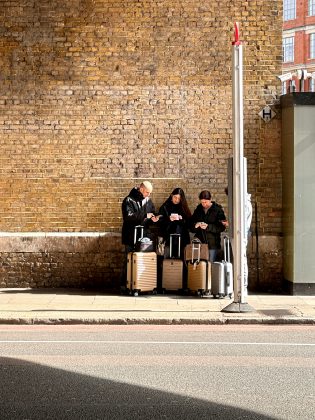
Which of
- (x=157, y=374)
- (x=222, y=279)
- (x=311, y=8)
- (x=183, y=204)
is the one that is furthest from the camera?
(x=311, y=8)

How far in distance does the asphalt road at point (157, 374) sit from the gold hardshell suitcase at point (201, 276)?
3456 millimetres

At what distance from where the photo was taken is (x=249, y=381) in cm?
858

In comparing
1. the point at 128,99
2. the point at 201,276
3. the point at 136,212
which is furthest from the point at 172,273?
the point at 128,99

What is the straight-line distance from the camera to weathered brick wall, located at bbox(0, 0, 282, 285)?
17234 mm

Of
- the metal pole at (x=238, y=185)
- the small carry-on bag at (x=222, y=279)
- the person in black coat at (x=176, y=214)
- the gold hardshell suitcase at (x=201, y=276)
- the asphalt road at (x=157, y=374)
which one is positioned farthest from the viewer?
the person in black coat at (x=176, y=214)

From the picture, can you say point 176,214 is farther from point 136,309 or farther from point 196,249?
point 136,309

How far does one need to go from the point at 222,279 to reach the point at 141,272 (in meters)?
1.41

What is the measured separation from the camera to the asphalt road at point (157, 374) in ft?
24.5

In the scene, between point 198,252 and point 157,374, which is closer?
point 157,374

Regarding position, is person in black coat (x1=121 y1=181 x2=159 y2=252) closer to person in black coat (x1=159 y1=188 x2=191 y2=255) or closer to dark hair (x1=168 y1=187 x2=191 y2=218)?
person in black coat (x1=159 y1=188 x2=191 y2=255)

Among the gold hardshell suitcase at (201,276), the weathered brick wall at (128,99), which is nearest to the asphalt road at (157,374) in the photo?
the gold hardshell suitcase at (201,276)

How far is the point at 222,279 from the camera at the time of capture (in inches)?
620

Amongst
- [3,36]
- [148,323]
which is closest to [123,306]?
[148,323]

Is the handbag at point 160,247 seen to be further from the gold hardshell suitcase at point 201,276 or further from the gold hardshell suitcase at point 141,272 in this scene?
the gold hardshell suitcase at point 201,276
